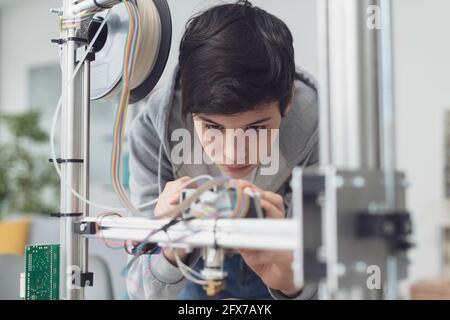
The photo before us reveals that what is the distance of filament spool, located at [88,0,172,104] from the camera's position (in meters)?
1.17

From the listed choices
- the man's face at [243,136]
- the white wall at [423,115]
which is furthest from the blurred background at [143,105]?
the man's face at [243,136]

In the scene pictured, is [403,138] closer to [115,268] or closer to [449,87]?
[449,87]

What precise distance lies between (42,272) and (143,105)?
43 centimetres

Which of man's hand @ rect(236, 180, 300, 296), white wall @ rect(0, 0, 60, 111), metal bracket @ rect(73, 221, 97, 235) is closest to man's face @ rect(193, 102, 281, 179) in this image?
man's hand @ rect(236, 180, 300, 296)

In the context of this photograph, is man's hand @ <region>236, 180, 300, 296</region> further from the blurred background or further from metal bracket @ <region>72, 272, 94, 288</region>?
metal bracket @ <region>72, 272, 94, 288</region>

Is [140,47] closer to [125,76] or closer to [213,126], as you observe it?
[125,76]

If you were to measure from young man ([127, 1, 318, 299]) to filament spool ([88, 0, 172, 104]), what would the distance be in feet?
0.16

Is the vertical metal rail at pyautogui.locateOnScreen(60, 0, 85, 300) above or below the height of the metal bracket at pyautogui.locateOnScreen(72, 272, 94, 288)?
above

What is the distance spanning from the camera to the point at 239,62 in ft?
3.76

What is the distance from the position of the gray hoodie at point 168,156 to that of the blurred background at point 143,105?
46mm

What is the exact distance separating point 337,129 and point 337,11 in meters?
0.16

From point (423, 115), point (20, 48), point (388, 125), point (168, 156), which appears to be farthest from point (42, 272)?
point (20, 48)

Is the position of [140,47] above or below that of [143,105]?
above

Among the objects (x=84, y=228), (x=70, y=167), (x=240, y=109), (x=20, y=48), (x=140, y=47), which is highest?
(x=20, y=48)
